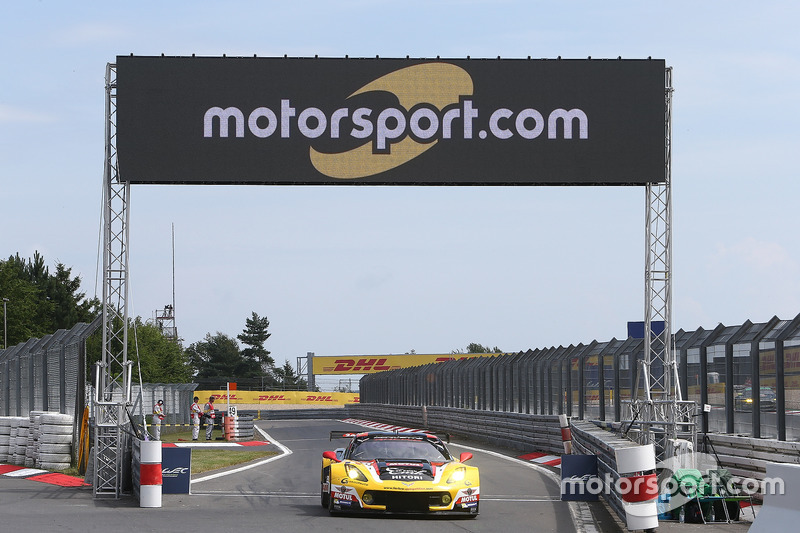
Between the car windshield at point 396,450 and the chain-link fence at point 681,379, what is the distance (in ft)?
14.4

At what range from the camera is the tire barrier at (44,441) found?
21.1 m

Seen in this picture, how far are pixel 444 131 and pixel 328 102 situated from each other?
191 centimetres

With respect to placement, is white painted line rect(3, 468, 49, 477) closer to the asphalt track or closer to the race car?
the asphalt track

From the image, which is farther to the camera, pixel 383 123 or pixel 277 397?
pixel 277 397

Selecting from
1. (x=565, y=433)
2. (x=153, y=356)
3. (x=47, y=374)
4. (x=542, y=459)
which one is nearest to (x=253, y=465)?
(x=47, y=374)

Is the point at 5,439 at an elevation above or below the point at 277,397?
above

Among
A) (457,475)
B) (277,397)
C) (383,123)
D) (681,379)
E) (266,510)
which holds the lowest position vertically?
(277,397)

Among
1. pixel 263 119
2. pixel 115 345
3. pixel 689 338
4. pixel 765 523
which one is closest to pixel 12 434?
pixel 263 119

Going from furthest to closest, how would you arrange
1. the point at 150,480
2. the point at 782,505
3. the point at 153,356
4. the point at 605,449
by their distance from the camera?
the point at 153,356, the point at 150,480, the point at 605,449, the point at 782,505

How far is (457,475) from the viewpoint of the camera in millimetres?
14086

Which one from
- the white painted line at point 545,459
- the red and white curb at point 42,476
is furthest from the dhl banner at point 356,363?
the red and white curb at point 42,476

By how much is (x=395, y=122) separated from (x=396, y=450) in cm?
605

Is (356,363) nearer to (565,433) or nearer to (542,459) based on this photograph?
(542,459)

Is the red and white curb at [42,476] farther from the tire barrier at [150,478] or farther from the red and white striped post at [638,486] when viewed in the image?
the red and white striped post at [638,486]
